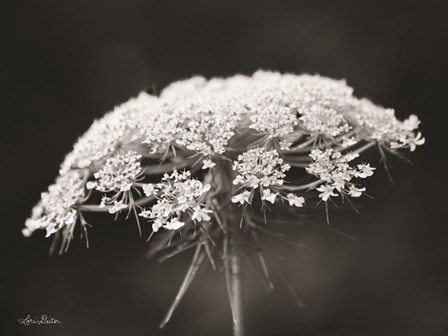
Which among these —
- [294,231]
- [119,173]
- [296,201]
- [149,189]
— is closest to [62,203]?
[119,173]

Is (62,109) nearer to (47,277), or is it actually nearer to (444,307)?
(47,277)

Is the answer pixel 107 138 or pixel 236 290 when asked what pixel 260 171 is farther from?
pixel 107 138

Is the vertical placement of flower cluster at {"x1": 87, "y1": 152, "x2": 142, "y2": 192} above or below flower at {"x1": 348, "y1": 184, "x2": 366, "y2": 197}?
above

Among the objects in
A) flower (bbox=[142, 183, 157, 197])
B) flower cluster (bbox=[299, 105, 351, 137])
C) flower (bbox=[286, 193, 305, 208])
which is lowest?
flower (bbox=[286, 193, 305, 208])

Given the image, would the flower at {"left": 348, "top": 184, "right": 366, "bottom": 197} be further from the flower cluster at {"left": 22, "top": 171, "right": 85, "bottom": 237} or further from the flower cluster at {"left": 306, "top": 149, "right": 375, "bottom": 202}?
the flower cluster at {"left": 22, "top": 171, "right": 85, "bottom": 237}

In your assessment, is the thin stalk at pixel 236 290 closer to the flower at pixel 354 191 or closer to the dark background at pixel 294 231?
the flower at pixel 354 191

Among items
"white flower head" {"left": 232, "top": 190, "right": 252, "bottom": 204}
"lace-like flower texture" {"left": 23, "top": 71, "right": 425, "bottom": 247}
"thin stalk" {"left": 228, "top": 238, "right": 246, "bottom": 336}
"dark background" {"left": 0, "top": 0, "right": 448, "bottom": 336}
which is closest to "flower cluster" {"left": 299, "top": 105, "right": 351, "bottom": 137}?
"lace-like flower texture" {"left": 23, "top": 71, "right": 425, "bottom": 247}
